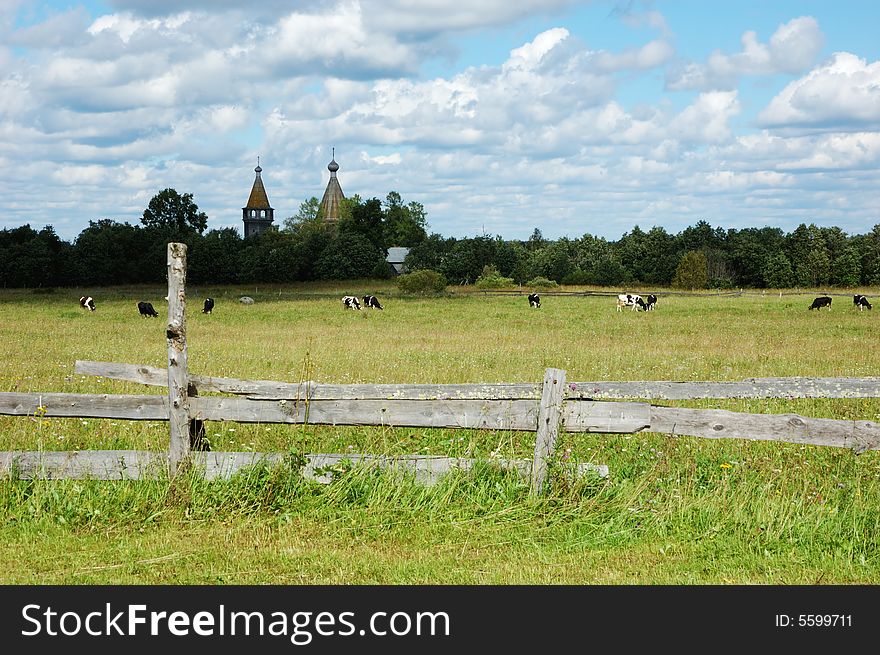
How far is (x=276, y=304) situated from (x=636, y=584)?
53.3 metres

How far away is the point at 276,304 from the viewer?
191 ft

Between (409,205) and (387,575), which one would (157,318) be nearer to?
(387,575)

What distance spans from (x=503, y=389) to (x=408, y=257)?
4764 inches

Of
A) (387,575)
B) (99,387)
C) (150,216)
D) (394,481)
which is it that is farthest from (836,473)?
(150,216)

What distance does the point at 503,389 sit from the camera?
8875 millimetres

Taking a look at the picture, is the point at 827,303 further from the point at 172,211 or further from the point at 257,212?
the point at 257,212

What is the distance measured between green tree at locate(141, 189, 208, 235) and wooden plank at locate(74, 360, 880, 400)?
12068 centimetres

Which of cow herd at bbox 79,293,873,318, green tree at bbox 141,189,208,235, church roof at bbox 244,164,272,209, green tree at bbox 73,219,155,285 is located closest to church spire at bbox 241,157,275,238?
church roof at bbox 244,164,272,209

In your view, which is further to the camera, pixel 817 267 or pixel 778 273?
pixel 817 267

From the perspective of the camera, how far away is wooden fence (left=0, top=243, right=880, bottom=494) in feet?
27.4

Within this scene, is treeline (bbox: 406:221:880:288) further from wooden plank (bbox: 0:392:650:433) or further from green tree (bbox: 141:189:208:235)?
wooden plank (bbox: 0:392:650:433)

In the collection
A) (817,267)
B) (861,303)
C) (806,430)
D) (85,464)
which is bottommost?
(85,464)

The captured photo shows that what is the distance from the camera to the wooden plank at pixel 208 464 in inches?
335

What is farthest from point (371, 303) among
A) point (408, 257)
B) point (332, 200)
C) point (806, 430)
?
point (332, 200)
